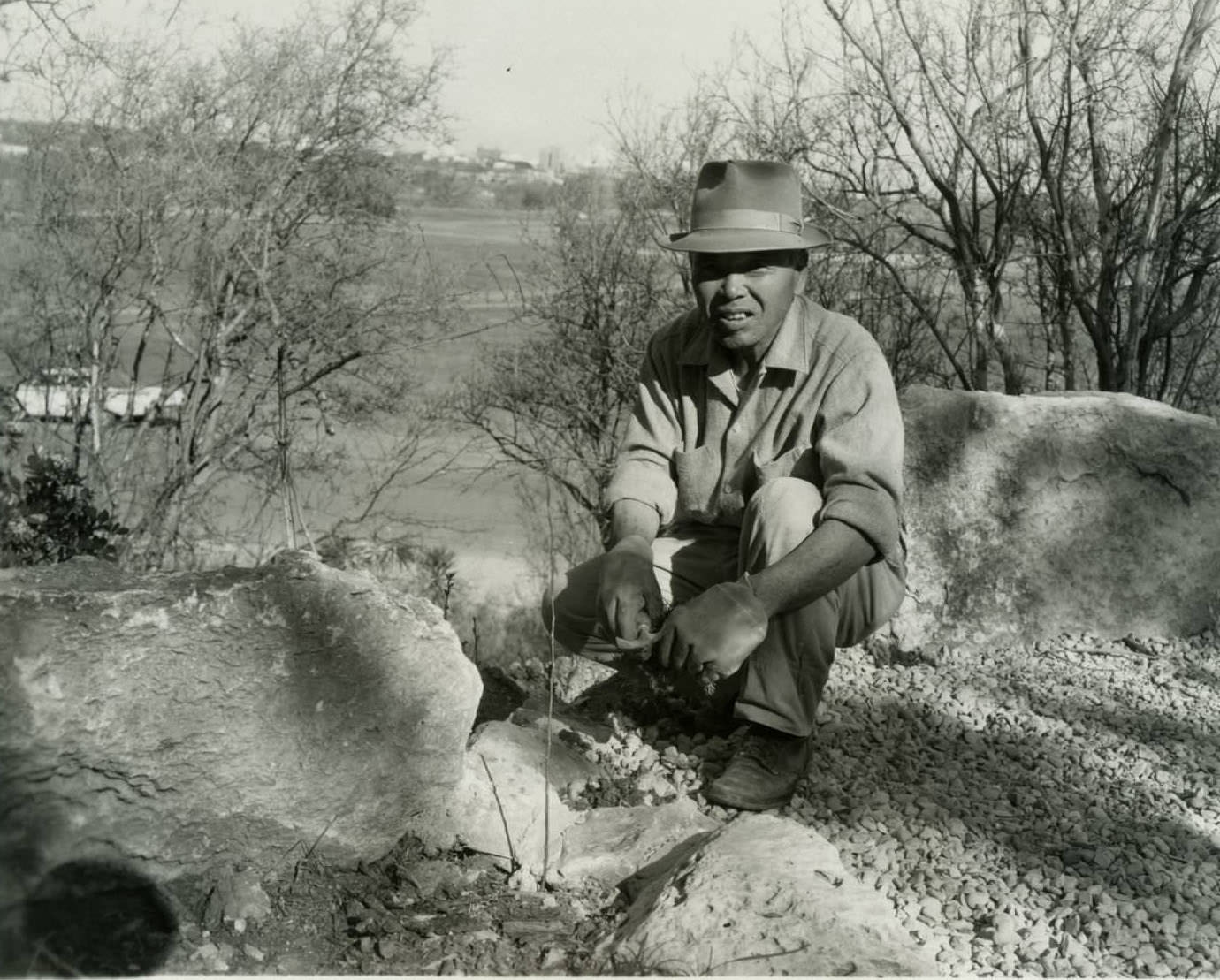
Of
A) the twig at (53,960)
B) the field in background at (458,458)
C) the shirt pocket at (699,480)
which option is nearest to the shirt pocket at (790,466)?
the shirt pocket at (699,480)

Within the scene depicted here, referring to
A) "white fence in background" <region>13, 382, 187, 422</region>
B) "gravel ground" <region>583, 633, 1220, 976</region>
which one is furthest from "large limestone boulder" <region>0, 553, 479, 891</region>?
"white fence in background" <region>13, 382, 187, 422</region>

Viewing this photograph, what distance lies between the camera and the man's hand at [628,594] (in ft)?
9.94

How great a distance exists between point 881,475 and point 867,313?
7.03 metres

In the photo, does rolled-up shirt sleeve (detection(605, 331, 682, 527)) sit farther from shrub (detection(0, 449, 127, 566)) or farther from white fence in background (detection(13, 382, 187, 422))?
white fence in background (detection(13, 382, 187, 422))

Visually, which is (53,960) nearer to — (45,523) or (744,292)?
(744,292)

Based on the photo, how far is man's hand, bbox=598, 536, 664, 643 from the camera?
3029 mm

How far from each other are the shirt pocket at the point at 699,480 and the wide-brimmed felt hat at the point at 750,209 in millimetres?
593

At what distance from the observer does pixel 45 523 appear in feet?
20.5

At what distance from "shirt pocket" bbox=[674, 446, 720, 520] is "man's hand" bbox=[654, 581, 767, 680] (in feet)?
2.00

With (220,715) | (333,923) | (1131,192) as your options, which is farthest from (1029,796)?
(1131,192)

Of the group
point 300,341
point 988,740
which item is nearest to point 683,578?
point 988,740

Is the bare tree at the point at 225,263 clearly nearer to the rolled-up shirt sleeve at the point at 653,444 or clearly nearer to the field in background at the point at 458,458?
the field in background at the point at 458,458

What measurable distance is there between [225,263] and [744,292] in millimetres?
7908

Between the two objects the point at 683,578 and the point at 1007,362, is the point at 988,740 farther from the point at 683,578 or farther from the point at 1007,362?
the point at 1007,362
